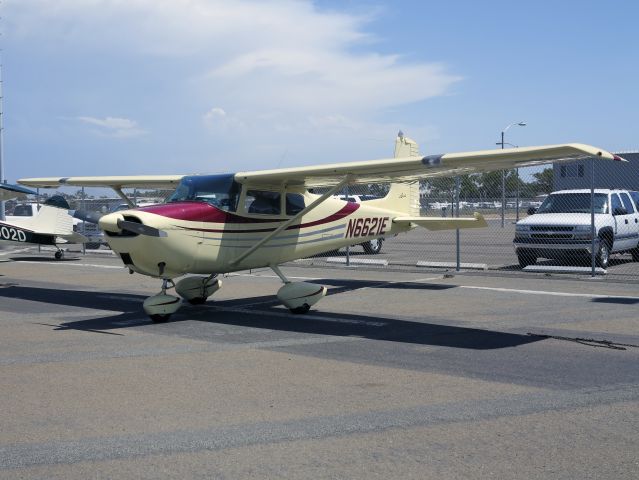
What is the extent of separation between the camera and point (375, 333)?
8.91 metres

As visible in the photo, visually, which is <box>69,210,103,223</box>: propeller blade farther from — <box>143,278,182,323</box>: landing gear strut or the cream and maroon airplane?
<box>143,278,182,323</box>: landing gear strut

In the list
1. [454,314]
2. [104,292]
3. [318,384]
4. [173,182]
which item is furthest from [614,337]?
[104,292]

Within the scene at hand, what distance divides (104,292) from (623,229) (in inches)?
457

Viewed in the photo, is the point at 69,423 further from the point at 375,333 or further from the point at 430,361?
the point at 375,333

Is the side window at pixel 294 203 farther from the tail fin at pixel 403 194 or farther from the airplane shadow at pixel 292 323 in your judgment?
the tail fin at pixel 403 194

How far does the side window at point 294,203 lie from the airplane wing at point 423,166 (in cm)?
21

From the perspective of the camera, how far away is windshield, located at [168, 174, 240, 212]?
34.2 feet

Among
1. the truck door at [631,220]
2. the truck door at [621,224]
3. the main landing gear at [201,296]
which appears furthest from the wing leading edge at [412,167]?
the truck door at [631,220]

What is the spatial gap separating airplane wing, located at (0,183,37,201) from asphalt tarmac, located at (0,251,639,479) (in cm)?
529

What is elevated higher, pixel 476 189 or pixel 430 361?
pixel 476 189

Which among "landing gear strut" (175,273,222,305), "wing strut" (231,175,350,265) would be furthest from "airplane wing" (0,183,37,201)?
"wing strut" (231,175,350,265)

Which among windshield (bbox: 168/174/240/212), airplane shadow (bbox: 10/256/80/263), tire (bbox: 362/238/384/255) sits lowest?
airplane shadow (bbox: 10/256/80/263)

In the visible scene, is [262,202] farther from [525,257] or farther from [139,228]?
[525,257]

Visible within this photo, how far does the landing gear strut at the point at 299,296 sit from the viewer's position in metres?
10.5
